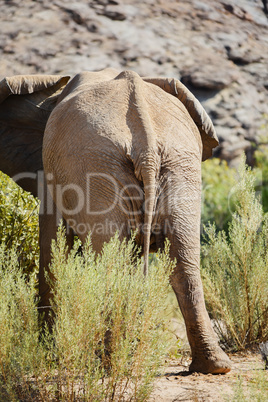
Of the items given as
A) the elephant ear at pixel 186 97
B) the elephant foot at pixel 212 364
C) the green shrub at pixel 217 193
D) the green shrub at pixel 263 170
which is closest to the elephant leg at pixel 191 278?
the elephant foot at pixel 212 364

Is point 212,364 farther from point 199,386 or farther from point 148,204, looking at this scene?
point 148,204

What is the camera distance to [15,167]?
4.96 metres

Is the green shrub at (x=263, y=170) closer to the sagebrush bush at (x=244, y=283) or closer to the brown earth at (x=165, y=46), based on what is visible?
the brown earth at (x=165, y=46)

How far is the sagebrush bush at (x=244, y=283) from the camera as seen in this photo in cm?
425

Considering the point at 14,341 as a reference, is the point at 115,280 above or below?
above

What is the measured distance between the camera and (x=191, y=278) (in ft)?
10.9

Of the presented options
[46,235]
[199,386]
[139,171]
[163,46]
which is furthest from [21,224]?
[163,46]

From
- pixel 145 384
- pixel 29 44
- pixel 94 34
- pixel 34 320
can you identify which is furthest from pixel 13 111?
pixel 94 34

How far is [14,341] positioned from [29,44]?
12211 mm

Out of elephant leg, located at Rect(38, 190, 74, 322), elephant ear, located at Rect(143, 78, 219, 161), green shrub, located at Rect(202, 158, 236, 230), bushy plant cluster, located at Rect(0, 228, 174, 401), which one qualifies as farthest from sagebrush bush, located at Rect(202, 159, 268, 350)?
green shrub, located at Rect(202, 158, 236, 230)

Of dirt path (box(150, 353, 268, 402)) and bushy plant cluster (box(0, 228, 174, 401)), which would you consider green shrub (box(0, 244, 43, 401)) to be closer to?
bushy plant cluster (box(0, 228, 174, 401))

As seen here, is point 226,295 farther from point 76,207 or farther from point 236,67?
point 236,67

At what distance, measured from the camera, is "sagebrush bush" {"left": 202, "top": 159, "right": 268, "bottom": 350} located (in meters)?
4.25

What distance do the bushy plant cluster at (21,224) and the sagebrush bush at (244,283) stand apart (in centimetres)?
206
